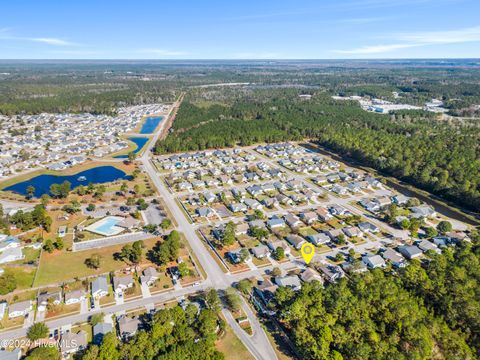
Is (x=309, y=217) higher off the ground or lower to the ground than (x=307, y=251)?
lower

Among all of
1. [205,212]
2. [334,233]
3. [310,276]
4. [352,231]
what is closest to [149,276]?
[205,212]

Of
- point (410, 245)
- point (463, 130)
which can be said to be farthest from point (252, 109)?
point (410, 245)

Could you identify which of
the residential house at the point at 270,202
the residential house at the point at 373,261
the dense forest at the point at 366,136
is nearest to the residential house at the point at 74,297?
the residential house at the point at 270,202

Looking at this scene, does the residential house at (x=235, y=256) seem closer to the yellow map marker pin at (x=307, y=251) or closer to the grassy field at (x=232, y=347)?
the yellow map marker pin at (x=307, y=251)

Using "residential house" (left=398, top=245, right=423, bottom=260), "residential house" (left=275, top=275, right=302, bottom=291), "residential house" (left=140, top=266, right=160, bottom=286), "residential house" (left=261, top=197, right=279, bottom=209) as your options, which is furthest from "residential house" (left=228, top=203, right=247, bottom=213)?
"residential house" (left=398, top=245, right=423, bottom=260)

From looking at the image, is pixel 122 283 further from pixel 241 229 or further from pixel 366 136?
pixel 366 136

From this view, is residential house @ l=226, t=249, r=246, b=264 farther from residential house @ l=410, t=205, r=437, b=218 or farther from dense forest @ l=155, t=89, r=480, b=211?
dense forest @ l=155, t=89, r=480, b=211
